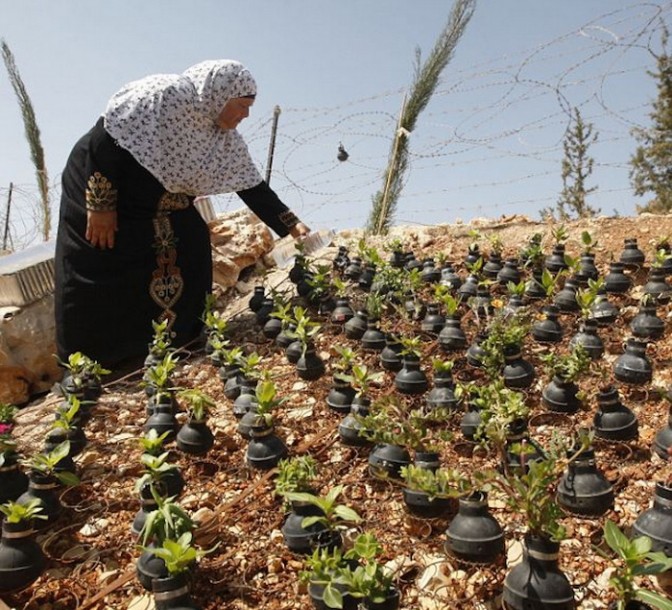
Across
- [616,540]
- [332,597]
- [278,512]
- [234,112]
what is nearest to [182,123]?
[234,112]

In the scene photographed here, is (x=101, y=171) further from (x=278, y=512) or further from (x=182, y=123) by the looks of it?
(x=278, y=512)

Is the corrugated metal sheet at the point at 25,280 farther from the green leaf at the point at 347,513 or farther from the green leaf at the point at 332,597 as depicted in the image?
the green leaf at the point at 332,597

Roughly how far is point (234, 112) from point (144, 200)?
30.0 inches

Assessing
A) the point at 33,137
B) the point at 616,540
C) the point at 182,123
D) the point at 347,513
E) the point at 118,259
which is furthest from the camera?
the point at 33,137

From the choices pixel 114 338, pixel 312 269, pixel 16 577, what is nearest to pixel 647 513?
pixel 16 577

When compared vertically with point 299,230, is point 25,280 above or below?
below

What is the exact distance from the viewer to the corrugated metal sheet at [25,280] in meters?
4.69

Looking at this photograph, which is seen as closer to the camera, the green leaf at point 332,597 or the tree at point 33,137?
the green leaf at point 332,597

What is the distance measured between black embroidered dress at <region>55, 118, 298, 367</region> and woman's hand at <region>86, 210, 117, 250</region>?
0.05m

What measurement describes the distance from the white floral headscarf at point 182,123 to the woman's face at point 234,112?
0.10ft

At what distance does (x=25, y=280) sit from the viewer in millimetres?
4723

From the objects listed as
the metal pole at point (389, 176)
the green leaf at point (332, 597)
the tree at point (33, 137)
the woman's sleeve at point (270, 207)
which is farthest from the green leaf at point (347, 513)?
the tree at point (33, 137)

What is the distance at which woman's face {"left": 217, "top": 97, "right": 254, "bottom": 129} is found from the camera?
3.92m

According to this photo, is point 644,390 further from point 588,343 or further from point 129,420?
point 129,420
